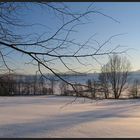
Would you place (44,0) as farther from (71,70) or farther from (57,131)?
(57,131)

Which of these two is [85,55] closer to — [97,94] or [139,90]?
[97,94]

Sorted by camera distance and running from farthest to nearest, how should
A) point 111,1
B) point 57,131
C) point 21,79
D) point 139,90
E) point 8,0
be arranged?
point 139,90
point 57,131
point 21,79
point 8,0
point 111,1

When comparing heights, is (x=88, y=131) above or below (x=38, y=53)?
below

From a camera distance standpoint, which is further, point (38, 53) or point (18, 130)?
point (18, 130)

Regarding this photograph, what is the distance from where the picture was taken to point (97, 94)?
5.90ft

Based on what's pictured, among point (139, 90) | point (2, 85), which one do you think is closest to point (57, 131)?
point (2, 85)

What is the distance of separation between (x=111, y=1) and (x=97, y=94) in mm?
480

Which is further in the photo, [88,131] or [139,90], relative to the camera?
[139,90]

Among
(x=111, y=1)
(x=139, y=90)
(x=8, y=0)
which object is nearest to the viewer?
(x=111, y=1)

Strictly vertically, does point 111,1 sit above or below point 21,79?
above

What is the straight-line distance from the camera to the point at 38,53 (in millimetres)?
1777

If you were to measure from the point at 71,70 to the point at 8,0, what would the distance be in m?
0.46

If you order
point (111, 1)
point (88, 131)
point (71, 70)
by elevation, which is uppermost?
point (111, 1)

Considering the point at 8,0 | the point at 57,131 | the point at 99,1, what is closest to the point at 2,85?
the point at 8,0
